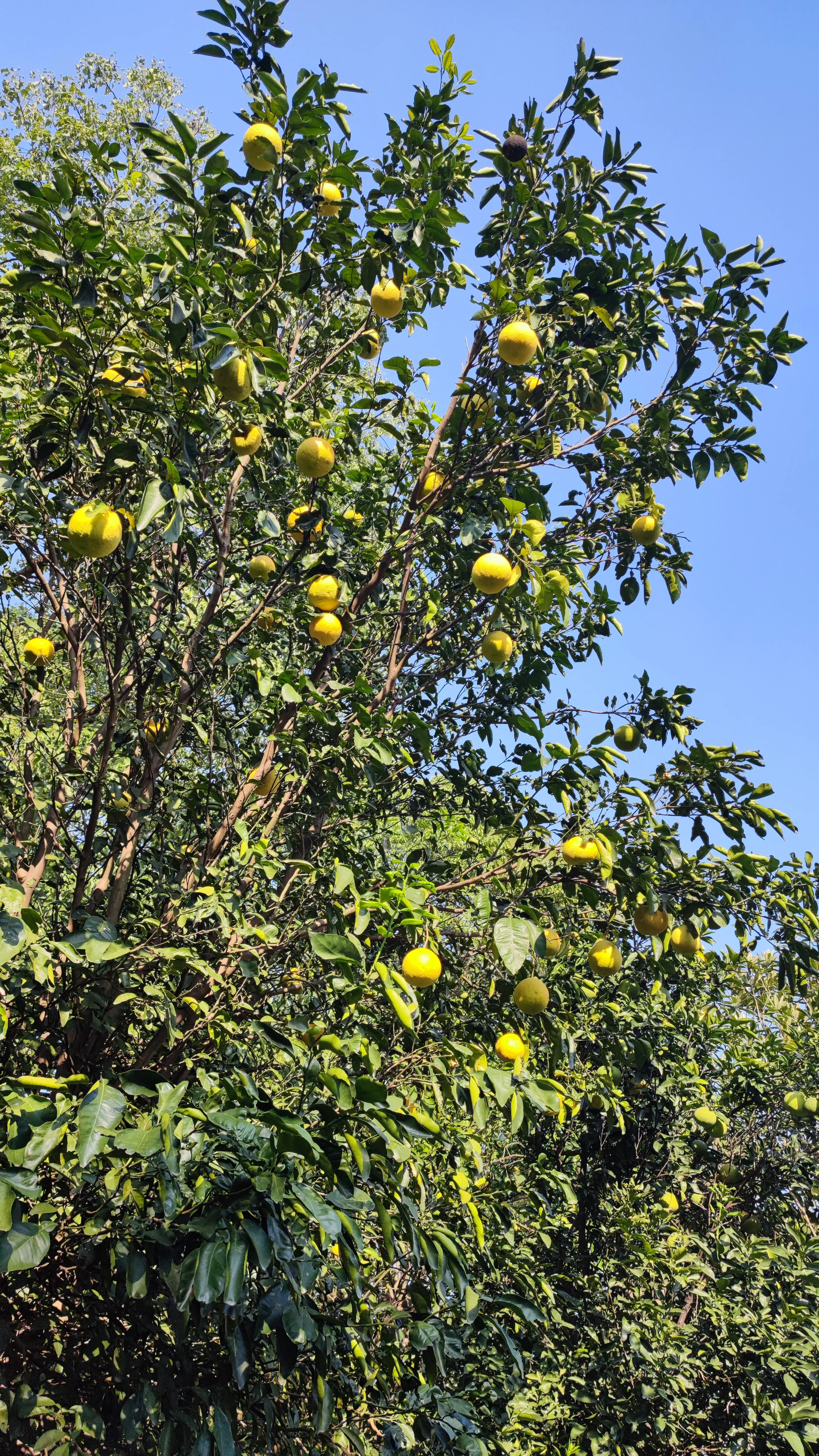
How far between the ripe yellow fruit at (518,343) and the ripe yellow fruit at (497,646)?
89 cm

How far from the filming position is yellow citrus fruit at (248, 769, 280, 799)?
9.84ft

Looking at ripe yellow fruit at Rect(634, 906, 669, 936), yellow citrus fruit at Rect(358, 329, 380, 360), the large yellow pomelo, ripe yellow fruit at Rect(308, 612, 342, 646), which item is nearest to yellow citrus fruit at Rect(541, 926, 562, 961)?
ripe yellow fruit at Rect(634, 906, 669, 936)

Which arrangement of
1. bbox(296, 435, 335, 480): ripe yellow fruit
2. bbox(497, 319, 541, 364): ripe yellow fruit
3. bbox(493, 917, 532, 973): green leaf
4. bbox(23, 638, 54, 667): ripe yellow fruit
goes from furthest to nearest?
bbox(23, 638, 54, 667): ripe yellow fruit, bbox(497, 319, 541, 364): ripe yellow fruit, bbox(296, 435, 335, 480): ripe yellow fruit, bbox(493, 917, 532, 973): green leaf

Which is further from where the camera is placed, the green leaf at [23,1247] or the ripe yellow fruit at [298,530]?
the ripe yellow fruit at [298,530]

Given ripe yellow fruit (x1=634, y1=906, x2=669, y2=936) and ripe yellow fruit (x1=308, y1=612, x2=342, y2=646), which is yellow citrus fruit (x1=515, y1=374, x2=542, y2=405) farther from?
ripe yellow fruit (x1=634, y1=906, x2=669, y2=936)

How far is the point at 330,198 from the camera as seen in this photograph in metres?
2.97

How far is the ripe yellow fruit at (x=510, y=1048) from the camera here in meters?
2.75

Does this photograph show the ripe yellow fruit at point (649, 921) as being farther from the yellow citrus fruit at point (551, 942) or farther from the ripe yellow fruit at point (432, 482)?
the ripe yellow fruit at point (432, 482)

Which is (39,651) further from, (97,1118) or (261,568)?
(97,1118)

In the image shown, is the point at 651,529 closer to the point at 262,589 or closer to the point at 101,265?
the point at 262,589

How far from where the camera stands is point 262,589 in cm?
358

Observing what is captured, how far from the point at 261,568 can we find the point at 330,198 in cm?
119

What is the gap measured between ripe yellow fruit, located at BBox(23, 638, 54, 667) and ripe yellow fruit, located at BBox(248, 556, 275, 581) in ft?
2.82

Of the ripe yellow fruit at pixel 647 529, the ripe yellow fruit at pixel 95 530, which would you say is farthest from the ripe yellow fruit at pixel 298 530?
the ripe yellow fruit at pixel 647 529
